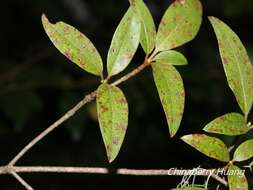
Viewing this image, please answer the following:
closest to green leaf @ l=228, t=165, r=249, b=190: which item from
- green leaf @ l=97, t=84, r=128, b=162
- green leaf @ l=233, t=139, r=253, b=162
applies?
green leaf @ l=233, t=139, r=253, b=162

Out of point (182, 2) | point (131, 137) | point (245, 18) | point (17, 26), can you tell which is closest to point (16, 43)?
point (17, 26)

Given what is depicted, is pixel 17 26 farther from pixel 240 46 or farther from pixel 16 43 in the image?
pixel 240 46

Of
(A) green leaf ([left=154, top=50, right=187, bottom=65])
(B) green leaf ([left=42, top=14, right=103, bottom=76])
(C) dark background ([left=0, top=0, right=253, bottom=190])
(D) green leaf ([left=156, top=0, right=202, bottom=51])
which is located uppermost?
(B) green leaf ([left=42, top=14, right=103, bottom=76])

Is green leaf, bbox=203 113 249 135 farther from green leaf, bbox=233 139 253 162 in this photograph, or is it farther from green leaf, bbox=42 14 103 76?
green leaf, bbox=42 14 103 76

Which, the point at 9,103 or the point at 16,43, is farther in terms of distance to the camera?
the point at 16,43

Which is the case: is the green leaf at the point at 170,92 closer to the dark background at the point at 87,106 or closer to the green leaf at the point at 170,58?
the green leaf at the point at 170,58

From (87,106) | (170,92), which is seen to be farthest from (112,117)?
(87,106)
